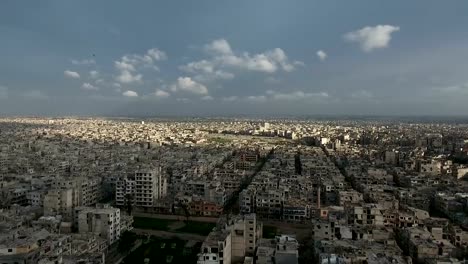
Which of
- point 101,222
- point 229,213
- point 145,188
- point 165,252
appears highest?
point 145,188

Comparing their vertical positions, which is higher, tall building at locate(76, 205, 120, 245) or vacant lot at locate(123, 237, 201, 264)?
tall building at locate(76, 205, 120, 245)

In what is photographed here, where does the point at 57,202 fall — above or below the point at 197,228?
above

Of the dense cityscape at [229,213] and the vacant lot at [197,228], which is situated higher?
the dense cityscape at [229,213]

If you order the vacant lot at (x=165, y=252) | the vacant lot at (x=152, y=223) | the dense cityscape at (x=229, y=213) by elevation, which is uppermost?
the dense cityscape at (x=229, y=213)

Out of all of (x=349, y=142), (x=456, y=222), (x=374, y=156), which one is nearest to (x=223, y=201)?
(x=456, y=222)

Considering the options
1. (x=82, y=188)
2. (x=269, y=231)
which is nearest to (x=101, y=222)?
(x=82, y=188)

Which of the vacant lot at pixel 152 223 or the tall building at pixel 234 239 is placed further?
the vacant lot at pixel 152 223

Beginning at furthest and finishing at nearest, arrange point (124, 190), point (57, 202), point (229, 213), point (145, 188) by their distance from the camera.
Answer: point (124, 190) → point (145, 188) → point (229, 213) → point (57, 202)

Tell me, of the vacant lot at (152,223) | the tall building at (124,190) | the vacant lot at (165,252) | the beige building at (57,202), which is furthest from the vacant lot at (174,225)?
the beige building at (57,202)

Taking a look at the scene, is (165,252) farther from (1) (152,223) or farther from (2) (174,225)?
(1) (152,223)

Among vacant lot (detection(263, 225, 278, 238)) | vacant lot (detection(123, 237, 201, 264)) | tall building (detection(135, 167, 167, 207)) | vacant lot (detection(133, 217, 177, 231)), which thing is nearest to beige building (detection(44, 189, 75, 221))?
vacant lot (detection(133, 217, 177, 231))

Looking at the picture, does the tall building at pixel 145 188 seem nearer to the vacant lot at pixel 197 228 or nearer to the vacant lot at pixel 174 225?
the vacant lot at pixel 174 225

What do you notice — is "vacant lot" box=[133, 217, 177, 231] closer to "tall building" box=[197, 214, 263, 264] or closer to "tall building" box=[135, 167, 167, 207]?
"tall building" box=[135, 167, 167, 207]
